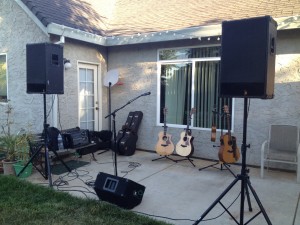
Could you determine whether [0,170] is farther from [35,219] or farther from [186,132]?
[186,132]

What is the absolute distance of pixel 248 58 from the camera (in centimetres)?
307

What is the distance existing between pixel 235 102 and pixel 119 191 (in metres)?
3.56

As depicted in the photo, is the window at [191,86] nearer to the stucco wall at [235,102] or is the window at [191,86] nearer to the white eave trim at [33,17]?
the stucco wall at [235,102]

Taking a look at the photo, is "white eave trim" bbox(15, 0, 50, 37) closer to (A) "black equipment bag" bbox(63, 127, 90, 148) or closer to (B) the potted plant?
(A) "black equipment bag" bbox(63, 127, 90, 148)

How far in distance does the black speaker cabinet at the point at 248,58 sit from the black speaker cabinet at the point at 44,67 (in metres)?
3.11

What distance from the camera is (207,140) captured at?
21.5 feet

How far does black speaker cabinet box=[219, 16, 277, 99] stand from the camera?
9.80ft

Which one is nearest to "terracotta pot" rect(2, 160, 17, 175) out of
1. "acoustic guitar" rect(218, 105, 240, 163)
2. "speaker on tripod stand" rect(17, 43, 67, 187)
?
"speaker on tripod stand" rect(17, 43, 67, 187)

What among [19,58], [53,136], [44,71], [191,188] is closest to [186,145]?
[191,188]

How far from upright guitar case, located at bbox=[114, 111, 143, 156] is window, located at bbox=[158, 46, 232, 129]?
25.1 inches

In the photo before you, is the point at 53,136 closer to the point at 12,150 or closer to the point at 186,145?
the point at 12,150

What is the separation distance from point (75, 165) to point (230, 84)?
13.4ft

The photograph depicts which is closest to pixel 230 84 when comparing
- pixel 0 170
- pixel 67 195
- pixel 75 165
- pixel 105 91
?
pixel 67 195

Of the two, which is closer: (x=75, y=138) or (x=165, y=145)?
(x=75, y=138)
